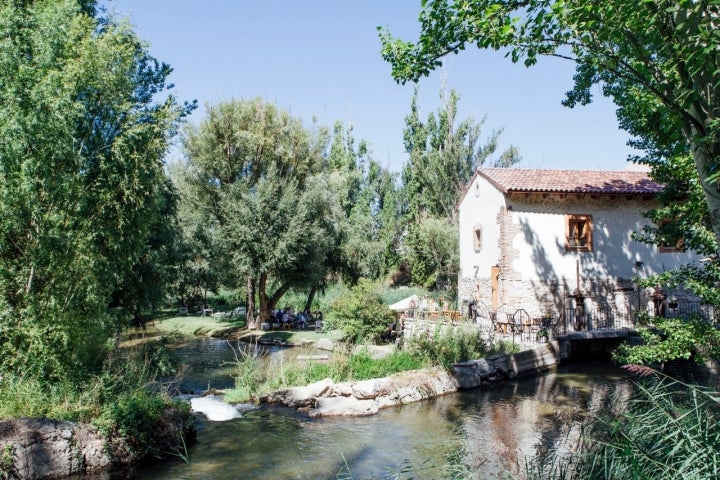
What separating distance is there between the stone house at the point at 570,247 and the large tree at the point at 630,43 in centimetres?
1265

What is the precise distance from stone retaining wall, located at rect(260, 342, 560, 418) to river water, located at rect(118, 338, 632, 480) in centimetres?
36

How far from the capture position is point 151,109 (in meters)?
12.2

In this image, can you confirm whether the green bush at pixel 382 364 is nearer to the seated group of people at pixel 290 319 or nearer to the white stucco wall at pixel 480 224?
the white stucco wall at pixel 480 224

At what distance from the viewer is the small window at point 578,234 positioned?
2158 cm

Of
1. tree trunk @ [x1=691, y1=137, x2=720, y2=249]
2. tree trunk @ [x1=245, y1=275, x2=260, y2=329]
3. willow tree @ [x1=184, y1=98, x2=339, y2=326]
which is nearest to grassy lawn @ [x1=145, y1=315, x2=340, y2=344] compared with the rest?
tree trunk @ [x1=245, y1=275, x2=260, y2=329]

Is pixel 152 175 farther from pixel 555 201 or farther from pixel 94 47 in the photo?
pixel 555 201

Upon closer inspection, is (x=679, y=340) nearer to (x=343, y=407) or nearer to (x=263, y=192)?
(x=343, y=407)

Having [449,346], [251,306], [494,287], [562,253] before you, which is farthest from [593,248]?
[251,306]

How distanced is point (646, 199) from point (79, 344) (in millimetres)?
21056

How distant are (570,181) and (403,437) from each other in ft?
49.3

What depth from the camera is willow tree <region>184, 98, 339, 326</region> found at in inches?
1017

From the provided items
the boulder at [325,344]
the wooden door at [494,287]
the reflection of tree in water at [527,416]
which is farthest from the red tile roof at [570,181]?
the boulder at [325,344]

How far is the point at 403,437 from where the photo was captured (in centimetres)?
1104

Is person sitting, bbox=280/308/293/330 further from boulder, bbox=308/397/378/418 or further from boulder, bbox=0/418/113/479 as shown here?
boulder, bbox=0/418/113/479
